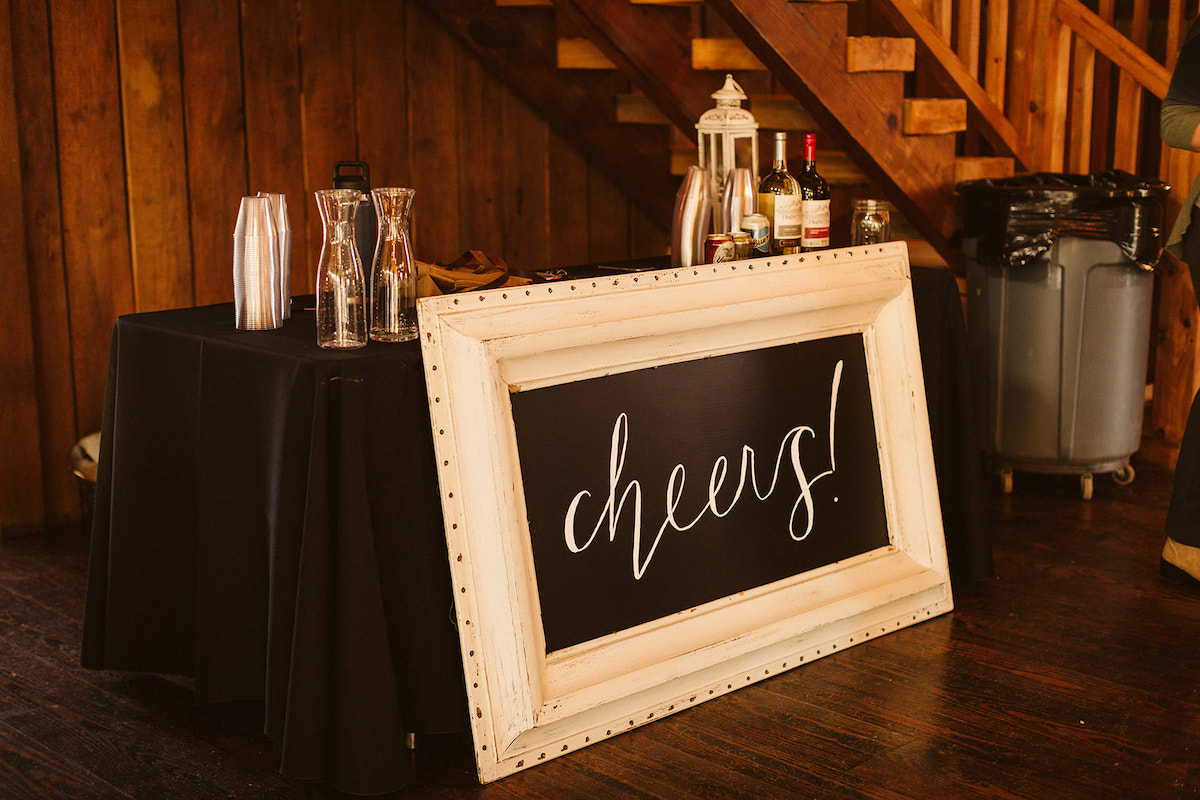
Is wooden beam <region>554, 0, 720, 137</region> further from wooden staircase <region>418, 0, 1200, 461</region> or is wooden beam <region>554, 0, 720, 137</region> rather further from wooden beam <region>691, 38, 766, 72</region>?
wooden beam <region>691, 38, 766, 72</region>

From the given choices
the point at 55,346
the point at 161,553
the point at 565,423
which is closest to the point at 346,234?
the point at 565,423

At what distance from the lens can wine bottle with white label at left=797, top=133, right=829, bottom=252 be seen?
2541 mm

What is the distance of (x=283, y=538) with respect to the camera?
1.91m

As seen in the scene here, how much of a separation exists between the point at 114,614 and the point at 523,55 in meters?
2.48

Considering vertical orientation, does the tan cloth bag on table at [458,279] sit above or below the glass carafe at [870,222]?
below

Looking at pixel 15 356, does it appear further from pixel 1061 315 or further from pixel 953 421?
pixel 1061 315

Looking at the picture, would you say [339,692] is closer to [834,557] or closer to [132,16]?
[834,557]

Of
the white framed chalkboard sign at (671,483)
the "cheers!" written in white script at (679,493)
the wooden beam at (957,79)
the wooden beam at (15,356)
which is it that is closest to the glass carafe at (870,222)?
the white framed chalkboard sign at (671,483)

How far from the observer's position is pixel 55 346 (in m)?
3.28

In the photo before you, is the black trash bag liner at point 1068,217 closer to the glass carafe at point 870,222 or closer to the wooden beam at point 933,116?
the wooden beam at point 933,116

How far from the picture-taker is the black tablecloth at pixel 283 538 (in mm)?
1860

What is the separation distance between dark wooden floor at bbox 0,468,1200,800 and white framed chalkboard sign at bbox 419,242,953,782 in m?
0.10

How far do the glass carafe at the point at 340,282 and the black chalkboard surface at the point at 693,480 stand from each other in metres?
0.30

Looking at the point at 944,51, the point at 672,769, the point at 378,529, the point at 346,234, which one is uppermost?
the point at 944,51
